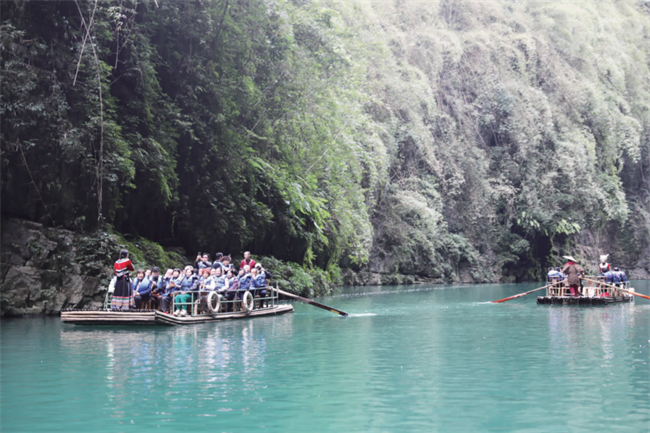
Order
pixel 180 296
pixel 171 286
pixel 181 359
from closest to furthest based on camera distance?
pixel 181 359
pixel 180 296
pixel 171 286

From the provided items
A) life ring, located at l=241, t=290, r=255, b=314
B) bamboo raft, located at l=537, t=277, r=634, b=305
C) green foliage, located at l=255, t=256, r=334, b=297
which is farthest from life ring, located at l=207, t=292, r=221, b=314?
bamboo raft, located at l=537, t=277, r=634, b=305

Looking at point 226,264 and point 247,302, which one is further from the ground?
point 226,264

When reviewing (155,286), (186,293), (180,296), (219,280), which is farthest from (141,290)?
(219,280)

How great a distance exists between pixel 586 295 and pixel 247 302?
13.0m

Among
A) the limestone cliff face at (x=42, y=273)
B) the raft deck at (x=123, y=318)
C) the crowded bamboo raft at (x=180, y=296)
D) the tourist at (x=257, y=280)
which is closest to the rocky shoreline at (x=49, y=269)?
the limestone cliff face at (x=42, y=273)

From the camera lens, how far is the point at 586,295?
2573 cm

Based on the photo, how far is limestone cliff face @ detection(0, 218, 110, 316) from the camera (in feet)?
59.9

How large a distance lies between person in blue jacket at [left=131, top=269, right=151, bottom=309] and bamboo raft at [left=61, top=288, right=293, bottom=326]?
0.86 feet

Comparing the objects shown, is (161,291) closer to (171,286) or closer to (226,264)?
(171,286)

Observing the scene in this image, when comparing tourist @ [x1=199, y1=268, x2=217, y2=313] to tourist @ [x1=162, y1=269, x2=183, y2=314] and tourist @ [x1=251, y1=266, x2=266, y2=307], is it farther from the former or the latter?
tourist @ [x1=251, y1=266, x2=266, y2=307]

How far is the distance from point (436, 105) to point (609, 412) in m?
37.9

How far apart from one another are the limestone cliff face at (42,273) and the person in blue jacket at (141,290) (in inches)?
56.8

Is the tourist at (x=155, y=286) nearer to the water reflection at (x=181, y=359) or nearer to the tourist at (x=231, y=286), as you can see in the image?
the water reflection at (x=181, y=359)

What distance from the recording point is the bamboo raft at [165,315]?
16328mm
